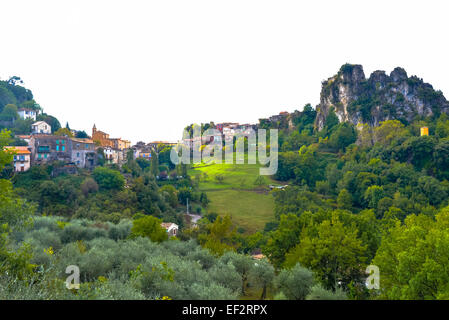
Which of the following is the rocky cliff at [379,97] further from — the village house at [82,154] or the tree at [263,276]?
the tree at [263,276]

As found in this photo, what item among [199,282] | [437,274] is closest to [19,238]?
[199,282]

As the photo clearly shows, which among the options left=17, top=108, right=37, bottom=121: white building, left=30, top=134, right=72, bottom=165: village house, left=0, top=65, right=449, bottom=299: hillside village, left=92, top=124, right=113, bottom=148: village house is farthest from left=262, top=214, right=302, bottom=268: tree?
left=17, top=108, right=37, bottom=121: white building

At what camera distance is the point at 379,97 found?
84.9 m

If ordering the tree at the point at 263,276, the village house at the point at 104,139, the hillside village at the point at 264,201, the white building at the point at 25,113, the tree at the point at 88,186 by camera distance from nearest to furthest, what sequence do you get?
the hillside village at the point at 264,201, the tree at the point at 263,276, the tree at the point at 88,186, the white building at the point at 25,113, the village house at the point at 104,139

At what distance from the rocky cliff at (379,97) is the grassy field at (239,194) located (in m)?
33.9

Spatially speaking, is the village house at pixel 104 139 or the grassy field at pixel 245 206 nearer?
the grassy field at pixel 245 206

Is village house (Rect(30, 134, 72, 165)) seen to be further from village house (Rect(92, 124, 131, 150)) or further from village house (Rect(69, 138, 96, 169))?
village house (Rect(92, 124, 131, 150))

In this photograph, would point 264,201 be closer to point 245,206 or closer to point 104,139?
point 245,206

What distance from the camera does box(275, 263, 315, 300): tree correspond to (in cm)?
1443

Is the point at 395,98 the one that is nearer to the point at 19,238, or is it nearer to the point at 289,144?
the point at 289,144

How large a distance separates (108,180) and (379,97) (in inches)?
2901

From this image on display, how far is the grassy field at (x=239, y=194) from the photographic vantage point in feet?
162

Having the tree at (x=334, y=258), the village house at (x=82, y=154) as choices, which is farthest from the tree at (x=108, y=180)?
the tree at (x=334, y=258)
